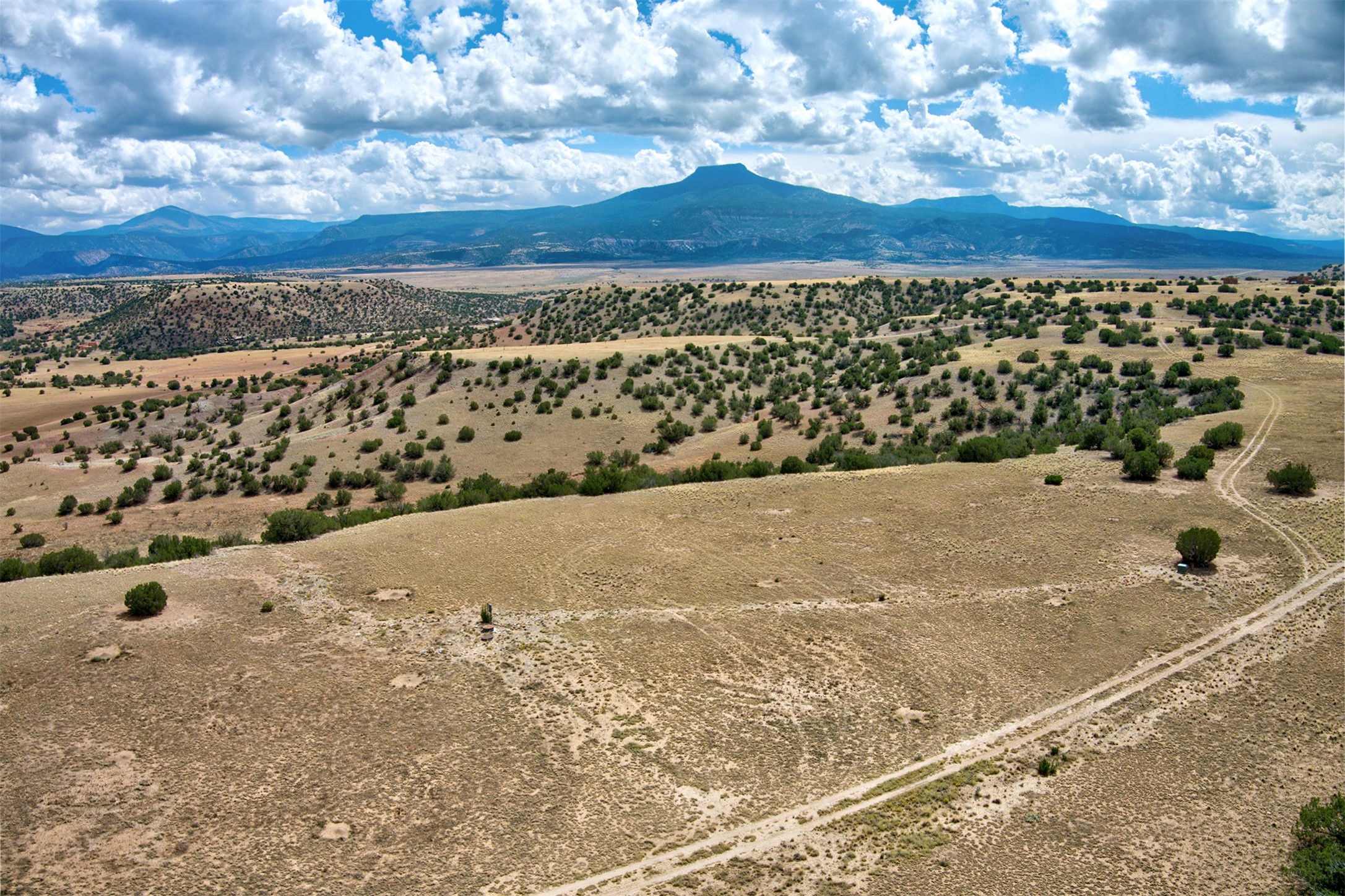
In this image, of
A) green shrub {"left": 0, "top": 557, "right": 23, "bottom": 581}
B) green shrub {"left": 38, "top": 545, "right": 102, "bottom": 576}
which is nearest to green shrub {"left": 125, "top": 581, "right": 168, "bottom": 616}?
green shrub {"left": 38, "top": 545, "right": 102, "bottom": 576}

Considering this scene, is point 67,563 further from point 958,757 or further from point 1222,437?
point 1222,437

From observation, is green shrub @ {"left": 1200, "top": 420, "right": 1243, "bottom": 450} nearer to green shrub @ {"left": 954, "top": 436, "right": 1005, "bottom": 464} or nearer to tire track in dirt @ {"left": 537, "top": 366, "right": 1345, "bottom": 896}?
green shrub @ {"left": 954, "top": 436, "right": 1005, "bottom": 464}

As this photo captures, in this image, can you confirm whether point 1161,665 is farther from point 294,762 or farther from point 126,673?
point 126,673

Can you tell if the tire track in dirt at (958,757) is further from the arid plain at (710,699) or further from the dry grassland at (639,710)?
the dry grassland at (639,710)

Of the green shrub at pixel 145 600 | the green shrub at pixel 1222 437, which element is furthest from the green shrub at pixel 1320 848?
the green shrub at pixel 1222 437

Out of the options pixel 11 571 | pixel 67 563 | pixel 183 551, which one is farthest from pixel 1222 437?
pixel 11 571
